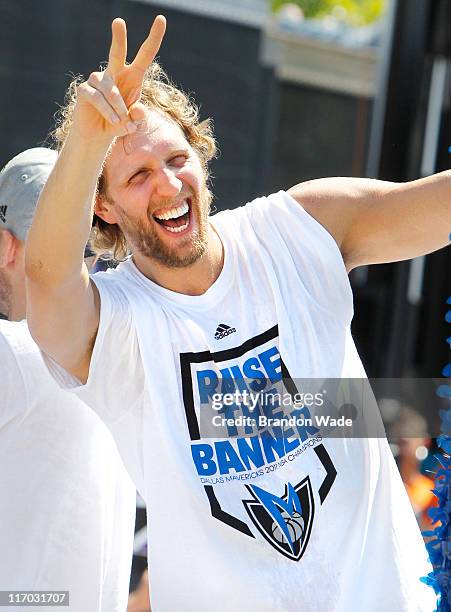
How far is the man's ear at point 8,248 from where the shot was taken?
7.27ft

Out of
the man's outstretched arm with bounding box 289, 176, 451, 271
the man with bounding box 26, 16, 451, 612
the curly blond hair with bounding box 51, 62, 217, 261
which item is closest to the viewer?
the man with bounding box 26, 16, 451, 612

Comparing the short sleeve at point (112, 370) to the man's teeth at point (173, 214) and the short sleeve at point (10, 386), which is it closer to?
the short sleeve at point (10, 386)

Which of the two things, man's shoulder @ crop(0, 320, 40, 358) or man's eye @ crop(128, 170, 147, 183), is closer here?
man's shoulder @ crop(0, 320, 40, 358)

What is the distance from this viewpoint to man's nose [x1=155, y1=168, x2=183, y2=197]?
2.12 meters

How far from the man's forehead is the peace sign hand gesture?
0.28 m

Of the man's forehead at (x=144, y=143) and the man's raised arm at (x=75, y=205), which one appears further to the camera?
the man's forehead at (x=144, y=143)

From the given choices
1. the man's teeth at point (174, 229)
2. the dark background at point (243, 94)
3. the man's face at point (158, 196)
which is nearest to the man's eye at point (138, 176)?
the man's face at point (158, 196)

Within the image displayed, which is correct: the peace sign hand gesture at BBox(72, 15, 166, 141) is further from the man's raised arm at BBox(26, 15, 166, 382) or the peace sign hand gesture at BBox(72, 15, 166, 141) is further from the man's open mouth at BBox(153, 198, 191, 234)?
the man's open mouth at BBox(153, 198, 191, 234)

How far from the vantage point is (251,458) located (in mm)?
2023

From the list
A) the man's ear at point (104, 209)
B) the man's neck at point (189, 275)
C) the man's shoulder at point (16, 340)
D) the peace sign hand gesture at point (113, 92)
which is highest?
the peace sign hand gesture at point (113, 92)

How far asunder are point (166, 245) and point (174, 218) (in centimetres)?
6

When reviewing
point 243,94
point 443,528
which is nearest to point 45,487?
point 443,528

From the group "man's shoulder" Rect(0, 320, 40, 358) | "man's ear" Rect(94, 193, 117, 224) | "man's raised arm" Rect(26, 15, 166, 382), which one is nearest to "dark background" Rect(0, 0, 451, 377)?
"man's ear" Rect(94, 193, 117, 224)

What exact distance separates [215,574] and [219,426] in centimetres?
27
